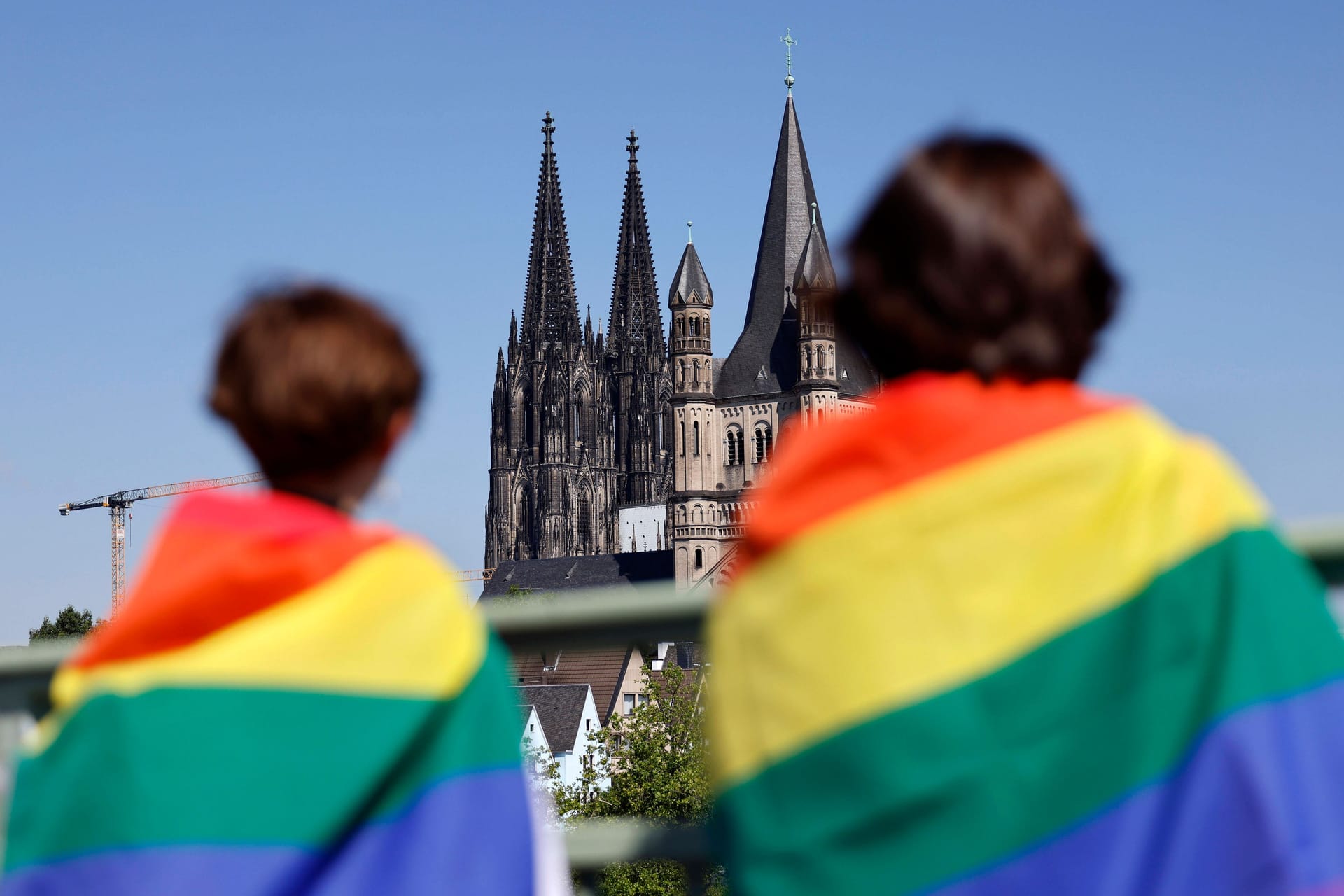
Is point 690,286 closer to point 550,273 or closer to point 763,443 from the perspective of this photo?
point 763,443

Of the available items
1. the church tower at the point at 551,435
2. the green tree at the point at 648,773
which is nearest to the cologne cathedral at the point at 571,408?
the church tower at the point at 551,435

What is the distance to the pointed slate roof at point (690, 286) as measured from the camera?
7994 centimetres

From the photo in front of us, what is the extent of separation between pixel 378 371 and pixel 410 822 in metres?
0.59

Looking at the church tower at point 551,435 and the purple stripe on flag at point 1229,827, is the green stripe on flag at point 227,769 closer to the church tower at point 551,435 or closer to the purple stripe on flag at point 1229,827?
the purple stripe on flag at point 1229,827

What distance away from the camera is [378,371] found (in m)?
2.37

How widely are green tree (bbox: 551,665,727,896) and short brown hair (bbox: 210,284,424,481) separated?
159ft

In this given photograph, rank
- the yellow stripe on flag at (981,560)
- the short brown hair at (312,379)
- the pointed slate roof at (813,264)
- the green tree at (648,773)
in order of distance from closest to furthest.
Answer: the yellow stripe on flag at (981,560)
the short brown hair at (312,379)
the green tree at (648,773)
the pointed slate roof at (813,264)

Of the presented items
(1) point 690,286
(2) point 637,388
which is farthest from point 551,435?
(1) point 690,286

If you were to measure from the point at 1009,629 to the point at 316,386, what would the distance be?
0.94 m

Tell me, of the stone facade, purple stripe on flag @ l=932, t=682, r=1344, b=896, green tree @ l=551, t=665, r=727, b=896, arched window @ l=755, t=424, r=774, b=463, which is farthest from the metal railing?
arched window @ l=755, t=424, r=774, b=463

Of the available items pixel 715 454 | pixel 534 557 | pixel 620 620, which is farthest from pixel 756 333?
pixel 620 620

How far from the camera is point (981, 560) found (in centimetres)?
216

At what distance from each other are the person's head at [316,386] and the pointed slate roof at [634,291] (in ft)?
328

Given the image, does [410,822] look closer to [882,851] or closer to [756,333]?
[882,851]
